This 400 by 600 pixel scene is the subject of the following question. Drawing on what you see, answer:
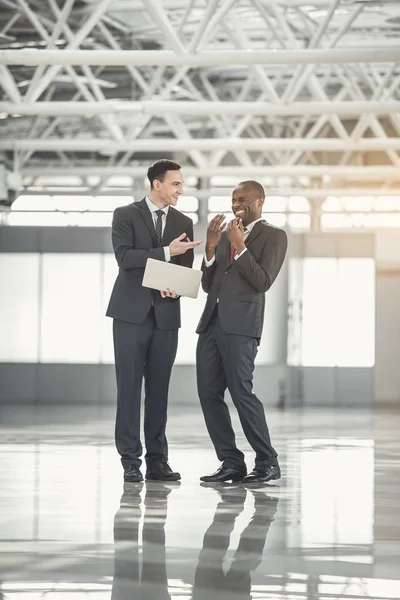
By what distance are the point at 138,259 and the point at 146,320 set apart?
35cm

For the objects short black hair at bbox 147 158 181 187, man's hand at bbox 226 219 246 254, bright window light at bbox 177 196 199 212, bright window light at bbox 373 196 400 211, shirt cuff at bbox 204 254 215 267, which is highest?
bright window light at bbox 373 196 400 211

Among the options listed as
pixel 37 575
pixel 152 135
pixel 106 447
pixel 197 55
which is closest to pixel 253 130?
pixel 152 135

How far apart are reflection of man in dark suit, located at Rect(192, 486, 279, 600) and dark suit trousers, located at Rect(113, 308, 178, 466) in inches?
26.3

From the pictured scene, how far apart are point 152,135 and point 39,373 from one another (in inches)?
418

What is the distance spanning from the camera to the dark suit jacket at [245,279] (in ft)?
22.7

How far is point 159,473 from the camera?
7.11 metres

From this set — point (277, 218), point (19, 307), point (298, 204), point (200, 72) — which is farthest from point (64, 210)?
point (19, 307)

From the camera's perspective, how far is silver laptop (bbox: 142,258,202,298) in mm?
6793

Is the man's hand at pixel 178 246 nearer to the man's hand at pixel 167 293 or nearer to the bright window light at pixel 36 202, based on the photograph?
the man's hand at pixel 167 293

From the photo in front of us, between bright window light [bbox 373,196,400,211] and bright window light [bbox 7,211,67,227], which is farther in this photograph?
bright window light [bbox 373,196,400,211]

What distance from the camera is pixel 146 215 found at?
7.11 m

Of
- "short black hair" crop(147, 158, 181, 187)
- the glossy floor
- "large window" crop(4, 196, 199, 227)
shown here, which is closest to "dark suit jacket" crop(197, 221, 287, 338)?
"short black hair" crop(147, 158, 181, 187)

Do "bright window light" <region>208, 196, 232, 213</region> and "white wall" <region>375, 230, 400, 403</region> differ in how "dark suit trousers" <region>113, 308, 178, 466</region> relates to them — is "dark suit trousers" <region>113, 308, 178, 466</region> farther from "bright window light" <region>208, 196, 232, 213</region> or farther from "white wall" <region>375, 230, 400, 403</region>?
"bright window light" <region>208, 196, 232, 213</region>

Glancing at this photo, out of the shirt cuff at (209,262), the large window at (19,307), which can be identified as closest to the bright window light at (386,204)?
the large window at (19,307)
